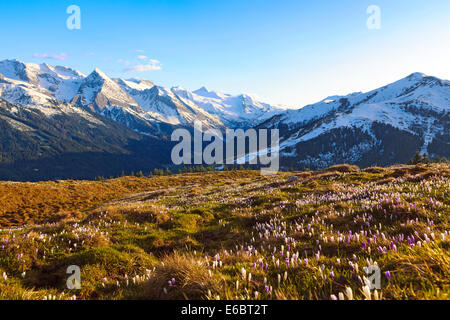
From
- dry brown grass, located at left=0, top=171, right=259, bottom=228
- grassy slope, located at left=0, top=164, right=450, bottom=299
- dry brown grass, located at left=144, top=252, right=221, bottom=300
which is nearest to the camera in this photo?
grassy slope, located at left=0, top=164, right=450, bottom=299

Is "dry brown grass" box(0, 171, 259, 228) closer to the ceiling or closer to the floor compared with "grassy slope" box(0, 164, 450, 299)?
closer to the floor

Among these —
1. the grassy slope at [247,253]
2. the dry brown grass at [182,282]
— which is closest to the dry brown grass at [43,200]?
the grassy slope at [247,253]

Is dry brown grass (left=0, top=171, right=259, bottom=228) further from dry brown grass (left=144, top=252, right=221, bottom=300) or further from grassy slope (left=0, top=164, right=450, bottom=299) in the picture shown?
dry brown grass (left=144, top=252, right=221, bottom=300)

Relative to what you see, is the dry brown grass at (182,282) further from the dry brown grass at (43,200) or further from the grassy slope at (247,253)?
the dry brown grass at (43,200)

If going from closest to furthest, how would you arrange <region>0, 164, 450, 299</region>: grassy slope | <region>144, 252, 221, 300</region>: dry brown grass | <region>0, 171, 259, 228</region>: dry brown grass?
<region>0, 164, 450, 299</region>: grassy slope → <region>144, 252, 221, 300</region>: dry brown grass → <region>0, 171, 259, 228</region>: dry brown grass

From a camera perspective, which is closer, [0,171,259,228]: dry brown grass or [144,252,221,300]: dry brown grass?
[144,252,221,300]: dry brown grass

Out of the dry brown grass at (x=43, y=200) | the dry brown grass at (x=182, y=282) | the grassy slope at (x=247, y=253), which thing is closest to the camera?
the grassy slope at (x=247, y=253)

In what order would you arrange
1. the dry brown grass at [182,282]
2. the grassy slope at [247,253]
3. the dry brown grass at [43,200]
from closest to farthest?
the grassy slope at [247,253], the dry brown grass at [182,282], the dry brown grass at [43,200]

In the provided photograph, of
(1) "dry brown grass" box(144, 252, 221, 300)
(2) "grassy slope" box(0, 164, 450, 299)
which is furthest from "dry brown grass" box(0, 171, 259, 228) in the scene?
(1) "dry brown grass" box(144, 252, 221, 300)

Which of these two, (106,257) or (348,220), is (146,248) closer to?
(106,257)

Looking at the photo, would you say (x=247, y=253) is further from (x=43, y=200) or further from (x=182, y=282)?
(x=43, y=200)

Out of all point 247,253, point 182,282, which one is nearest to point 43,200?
point 247,253
